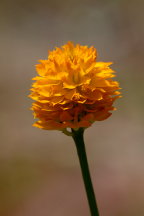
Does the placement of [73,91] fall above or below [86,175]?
above

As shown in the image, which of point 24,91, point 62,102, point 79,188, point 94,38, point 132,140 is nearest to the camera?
point 62,102

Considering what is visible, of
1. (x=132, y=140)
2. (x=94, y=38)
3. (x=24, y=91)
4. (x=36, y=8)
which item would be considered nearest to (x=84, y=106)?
(x=132, y=140)

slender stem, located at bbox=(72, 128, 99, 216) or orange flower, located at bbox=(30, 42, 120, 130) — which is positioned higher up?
orange flower, located at bbox=(30, 42, 120, 130)

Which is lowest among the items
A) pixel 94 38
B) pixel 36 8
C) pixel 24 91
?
pixel 24 91

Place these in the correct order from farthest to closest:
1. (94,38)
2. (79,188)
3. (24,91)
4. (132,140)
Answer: (94,38)
(24,91)
(132,140)
(79,188)

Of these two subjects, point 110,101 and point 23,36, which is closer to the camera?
point 110,101

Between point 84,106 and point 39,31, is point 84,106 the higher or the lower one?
the lower one

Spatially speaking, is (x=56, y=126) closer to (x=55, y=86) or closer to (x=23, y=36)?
(x=55, y=86)

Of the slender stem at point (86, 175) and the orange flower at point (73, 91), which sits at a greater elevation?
the orange flower at point (73, 91)
